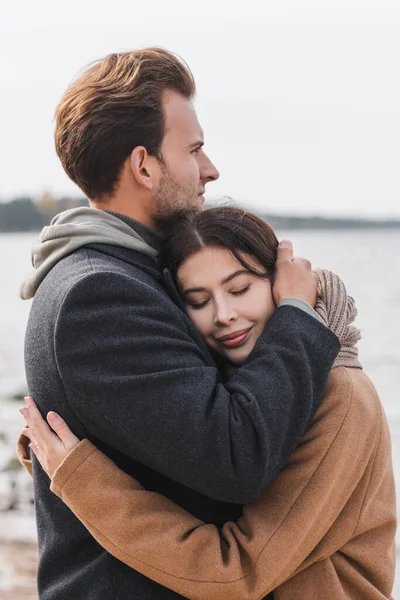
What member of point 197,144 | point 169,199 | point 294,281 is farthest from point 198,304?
point 197,144

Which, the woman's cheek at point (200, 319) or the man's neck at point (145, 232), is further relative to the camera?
the man's neck at point (145, 232)

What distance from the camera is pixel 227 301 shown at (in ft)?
7.96

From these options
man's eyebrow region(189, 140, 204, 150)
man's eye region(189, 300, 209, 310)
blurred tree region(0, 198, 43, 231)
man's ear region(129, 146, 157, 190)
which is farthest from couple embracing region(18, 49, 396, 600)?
blurred tree region(0, 198, 43, 231)

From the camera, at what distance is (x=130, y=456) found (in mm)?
2178

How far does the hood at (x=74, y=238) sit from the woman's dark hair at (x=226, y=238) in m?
0.08

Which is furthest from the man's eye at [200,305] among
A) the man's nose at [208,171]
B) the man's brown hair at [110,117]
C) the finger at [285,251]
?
the man's nose at [208,171]

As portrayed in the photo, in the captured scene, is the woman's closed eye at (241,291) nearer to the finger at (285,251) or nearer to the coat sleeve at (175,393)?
the finger at (285,251)

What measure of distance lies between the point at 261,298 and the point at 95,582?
0.86 metres

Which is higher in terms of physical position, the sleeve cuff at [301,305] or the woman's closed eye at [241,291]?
the sleeve cuff at [301,305]

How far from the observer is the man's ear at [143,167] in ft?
8.62

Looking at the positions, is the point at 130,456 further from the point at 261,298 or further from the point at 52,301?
the point at 261,298

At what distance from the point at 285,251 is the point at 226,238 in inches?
7.1

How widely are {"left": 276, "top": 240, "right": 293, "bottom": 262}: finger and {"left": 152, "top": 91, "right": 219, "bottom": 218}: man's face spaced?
333mm

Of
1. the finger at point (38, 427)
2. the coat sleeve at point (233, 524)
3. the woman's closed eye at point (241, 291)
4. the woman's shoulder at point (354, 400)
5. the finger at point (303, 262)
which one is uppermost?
the finger at point (303, 262)
